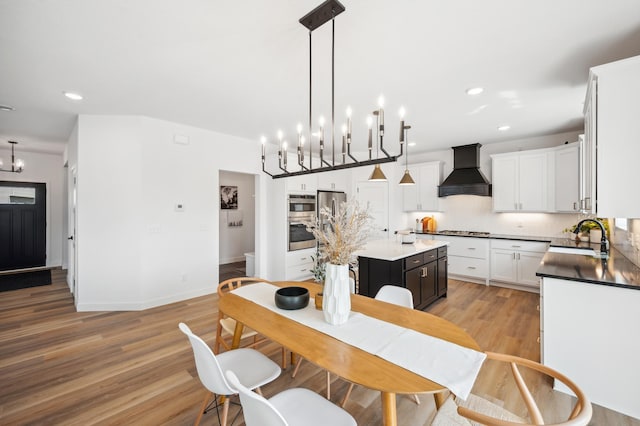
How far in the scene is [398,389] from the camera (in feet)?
3.53

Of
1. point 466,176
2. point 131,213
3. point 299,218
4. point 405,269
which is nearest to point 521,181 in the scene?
point 466,176

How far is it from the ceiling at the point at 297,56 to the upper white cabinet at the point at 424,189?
2019mm

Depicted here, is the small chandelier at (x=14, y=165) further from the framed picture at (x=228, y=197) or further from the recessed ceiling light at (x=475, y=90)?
the recessed ceiling light at (x=475, y=90)

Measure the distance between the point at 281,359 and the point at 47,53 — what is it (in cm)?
334

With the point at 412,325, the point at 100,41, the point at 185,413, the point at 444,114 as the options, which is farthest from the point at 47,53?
the point at 444,114

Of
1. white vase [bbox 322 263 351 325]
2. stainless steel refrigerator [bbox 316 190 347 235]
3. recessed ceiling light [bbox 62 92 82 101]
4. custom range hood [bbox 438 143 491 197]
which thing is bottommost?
white vase [bbox 322 263 351 325]

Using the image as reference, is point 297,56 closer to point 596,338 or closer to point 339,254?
point 339,254

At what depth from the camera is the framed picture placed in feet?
22.8

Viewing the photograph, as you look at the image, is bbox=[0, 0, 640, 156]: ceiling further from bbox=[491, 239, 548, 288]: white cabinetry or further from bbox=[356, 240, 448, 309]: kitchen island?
bbox=[491, 239, 548, 288]: white cabinetry

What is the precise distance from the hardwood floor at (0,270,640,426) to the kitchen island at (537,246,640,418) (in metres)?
0.17

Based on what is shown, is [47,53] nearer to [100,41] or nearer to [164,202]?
[100,41]

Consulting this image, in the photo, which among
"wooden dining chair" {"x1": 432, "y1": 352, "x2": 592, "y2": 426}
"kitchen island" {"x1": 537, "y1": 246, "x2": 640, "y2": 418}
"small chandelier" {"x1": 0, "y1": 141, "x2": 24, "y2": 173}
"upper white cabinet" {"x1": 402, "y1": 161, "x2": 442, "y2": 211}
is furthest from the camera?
"upper white cabinet" {"x1": 402, "y1": 161, "x2": 442, "y2": 211}

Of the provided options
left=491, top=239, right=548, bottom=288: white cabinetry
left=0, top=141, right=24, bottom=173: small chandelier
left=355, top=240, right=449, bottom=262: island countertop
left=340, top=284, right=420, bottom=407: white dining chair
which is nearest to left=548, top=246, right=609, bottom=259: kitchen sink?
left=491, top=239, right=548, bottom=288: white cabinetry

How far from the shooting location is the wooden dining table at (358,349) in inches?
44.4
